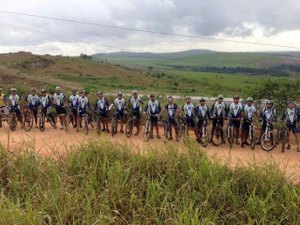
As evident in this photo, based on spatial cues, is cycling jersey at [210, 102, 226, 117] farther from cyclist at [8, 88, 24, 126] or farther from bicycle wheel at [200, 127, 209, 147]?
cyclist at [8, 88, 24, 126]

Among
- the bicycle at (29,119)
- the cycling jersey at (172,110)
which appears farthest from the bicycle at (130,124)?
the bicycle at (29,119)

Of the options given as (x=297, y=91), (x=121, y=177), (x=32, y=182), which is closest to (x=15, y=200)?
(x=32, y=182)

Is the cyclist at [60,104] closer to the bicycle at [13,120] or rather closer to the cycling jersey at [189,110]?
the bicycle at [13,120]

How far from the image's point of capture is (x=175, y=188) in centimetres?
725

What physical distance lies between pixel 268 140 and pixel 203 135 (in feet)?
6.99

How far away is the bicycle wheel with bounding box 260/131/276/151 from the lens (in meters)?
12.5

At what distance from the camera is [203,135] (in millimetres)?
13117

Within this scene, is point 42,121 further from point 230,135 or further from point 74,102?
point 230,135

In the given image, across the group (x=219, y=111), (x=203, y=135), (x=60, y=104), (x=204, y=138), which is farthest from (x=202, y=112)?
(x=60, y=104)

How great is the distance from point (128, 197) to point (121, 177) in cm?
46

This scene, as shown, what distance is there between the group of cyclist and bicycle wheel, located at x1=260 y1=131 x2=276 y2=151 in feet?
0.94

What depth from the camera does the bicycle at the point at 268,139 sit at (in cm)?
1246

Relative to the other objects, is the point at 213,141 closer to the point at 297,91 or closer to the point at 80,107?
the point at 80,107

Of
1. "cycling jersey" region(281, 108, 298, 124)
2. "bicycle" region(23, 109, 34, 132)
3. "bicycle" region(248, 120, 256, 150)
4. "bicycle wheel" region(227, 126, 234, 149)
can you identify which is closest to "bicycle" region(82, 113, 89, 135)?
"bicycle" region(23, 109, 34, 132)
